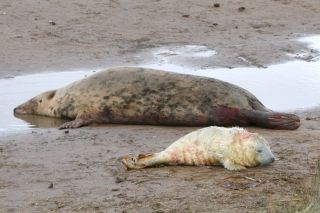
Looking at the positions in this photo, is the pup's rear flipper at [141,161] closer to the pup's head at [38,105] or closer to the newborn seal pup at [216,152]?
the newborn seal pup at [216,152]

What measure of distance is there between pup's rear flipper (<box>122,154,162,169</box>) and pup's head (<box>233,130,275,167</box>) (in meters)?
0.53

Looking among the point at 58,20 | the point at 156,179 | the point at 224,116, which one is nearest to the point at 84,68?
the point at 58,20

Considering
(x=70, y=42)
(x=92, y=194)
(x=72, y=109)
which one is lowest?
(x=92, y=194)

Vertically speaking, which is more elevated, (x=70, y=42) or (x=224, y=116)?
(x=70, y=42)

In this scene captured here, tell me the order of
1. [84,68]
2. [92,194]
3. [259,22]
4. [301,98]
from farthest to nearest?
1. [259,22]
2. [84,68]
3. [301,98]
4. [92,194]

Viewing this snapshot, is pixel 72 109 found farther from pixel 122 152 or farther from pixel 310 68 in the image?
pixel 310 68

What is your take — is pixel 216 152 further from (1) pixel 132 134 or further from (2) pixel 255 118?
(2) pixel 255 118

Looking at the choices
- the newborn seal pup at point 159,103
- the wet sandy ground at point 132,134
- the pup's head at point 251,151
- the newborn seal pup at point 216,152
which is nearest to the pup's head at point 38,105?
the newborn seal pup at point 159,103

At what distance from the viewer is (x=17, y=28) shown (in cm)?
1084

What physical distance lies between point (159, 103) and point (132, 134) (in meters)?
0.69

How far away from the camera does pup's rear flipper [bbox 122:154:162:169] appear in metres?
5.37

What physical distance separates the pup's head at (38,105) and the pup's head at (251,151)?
301 centimetres

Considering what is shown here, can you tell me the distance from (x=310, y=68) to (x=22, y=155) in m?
4.76

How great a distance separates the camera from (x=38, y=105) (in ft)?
25.9
